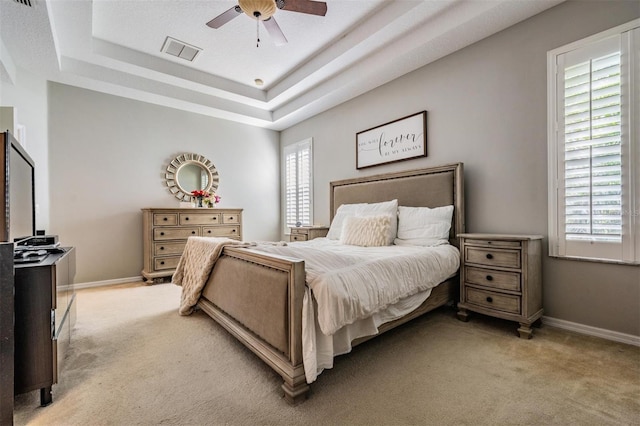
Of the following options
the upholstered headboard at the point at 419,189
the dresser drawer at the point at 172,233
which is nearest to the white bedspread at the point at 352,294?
the upholstered headboard at the point at 419,189

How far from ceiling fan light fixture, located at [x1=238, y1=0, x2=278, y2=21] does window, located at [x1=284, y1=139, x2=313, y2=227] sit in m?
2.80

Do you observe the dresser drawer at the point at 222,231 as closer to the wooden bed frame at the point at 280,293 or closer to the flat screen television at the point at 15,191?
the wooden bed frame at the point at 280,293

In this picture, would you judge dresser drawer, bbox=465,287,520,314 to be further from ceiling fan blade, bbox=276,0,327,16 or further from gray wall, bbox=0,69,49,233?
gray wall, bbox=0,69,49,233

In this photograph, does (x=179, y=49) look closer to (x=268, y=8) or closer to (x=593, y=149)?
(x=268, y=8)

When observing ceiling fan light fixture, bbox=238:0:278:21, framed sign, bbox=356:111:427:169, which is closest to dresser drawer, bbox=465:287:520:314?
framed sign, bbox=356:111:427:169

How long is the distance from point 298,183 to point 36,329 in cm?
431

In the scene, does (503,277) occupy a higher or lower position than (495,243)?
lower

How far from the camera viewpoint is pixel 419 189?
331cm

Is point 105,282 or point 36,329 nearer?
point 36,329

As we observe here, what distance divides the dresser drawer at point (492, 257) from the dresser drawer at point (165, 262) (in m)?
3.76

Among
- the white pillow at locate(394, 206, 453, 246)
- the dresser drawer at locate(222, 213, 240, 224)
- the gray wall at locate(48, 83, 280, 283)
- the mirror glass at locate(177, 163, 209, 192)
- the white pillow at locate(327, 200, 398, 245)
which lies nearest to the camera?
the white pillow at locate(394, 206, 453, 246)

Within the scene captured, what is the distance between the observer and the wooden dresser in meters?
4.04

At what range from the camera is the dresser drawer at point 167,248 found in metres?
→ 4.07

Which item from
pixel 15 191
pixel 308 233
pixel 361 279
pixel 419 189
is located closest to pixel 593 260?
pixel 419 189
